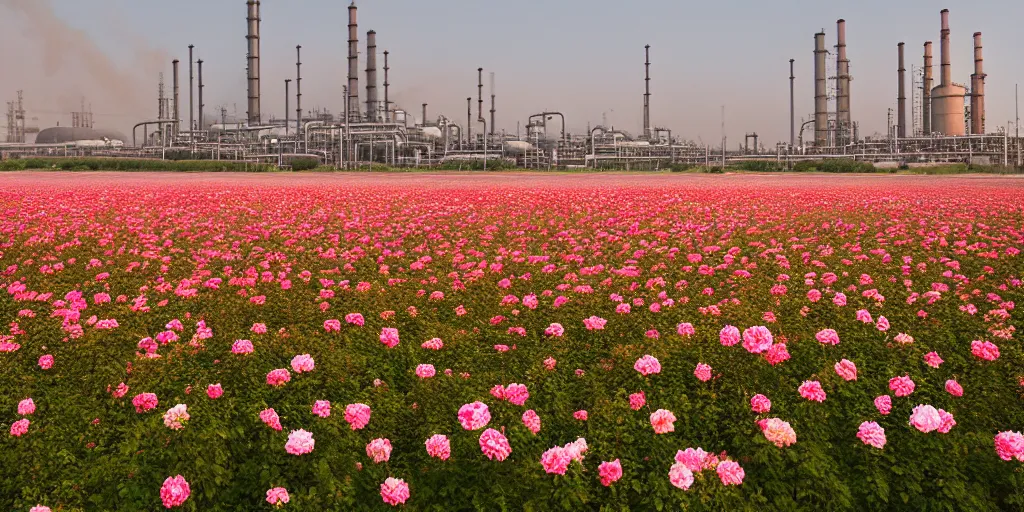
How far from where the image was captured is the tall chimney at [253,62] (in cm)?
5988

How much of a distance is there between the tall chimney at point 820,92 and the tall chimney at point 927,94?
8291mm

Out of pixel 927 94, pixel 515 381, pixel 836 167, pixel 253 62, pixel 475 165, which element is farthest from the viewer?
pixel 927 94

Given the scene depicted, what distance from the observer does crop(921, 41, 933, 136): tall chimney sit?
60.1 meters

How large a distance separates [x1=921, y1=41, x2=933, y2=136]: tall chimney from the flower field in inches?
2404

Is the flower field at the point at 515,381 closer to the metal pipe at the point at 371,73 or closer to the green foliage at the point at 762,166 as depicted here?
the green foliage at the point at 762,166

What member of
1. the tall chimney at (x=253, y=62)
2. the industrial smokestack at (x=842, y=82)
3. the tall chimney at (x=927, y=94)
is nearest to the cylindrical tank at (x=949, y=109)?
the tall chimney at (x=927, y=94)

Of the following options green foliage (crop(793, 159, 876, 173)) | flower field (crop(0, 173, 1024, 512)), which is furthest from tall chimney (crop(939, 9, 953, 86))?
flower field (crop(0, 173, 1024, 512))

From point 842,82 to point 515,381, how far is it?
2528 inches

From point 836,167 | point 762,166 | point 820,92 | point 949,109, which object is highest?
point 820,92

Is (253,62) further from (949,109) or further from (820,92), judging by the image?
(949,109)

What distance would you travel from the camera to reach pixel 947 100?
5781cm

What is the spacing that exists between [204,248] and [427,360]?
5.06m

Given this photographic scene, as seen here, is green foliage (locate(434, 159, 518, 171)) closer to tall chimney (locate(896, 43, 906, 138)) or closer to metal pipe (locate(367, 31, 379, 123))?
metal pipe (locate(367, 31, 379, 123))

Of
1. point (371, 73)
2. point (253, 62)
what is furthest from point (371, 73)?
point (253, 62)
